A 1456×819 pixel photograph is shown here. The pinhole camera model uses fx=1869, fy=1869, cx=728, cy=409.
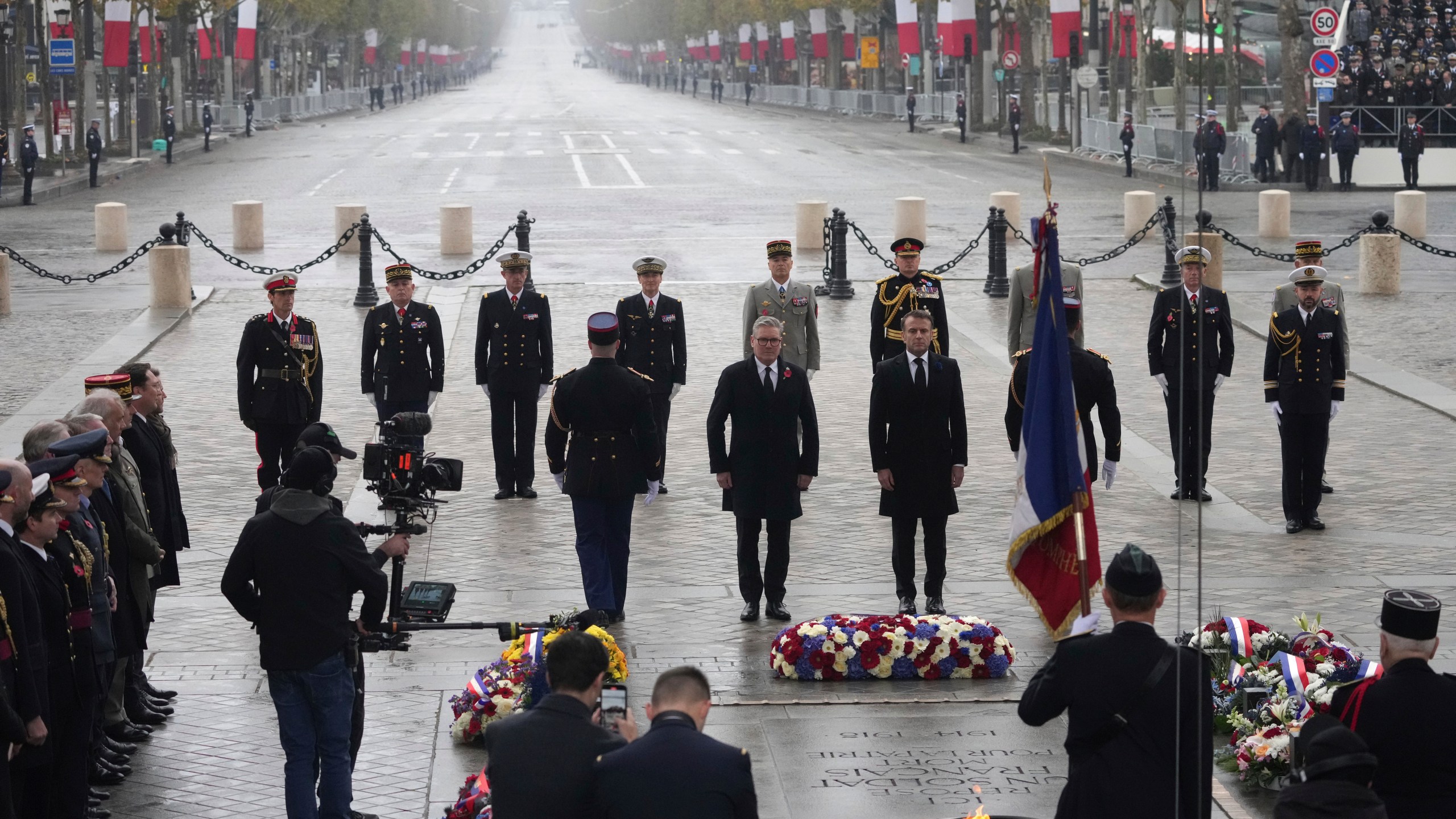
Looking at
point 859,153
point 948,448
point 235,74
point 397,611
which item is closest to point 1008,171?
point 859,153

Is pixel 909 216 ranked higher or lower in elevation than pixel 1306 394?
higher

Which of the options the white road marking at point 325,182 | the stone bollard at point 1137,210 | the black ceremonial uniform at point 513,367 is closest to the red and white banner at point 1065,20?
the white road marking at point 325,182

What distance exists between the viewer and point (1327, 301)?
42.4 feet

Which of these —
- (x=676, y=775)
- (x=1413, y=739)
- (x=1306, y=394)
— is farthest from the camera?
(x=1306, y=394)

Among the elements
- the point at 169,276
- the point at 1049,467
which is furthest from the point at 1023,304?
the point at 169,276

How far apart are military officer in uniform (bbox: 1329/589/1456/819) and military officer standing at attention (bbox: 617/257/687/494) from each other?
8.21 metres

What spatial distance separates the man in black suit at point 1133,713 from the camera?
565 centimetres

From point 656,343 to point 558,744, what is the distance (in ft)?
27.7

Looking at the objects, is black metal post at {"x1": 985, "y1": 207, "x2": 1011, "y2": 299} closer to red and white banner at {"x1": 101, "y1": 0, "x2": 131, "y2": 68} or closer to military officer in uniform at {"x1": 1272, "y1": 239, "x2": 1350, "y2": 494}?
military officer in uniform at {"x1": 1272, "y1": 239, "x2": 1350, "y2": 494}

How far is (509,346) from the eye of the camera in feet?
44.5

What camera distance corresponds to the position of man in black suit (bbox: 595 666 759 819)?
197 inches

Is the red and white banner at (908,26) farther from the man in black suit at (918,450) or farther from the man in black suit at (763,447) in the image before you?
the man in black suit at (763,447)

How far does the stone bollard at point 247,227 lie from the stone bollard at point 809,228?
8.55 m

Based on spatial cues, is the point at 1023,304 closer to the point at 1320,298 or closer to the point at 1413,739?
the point at 1320,298
